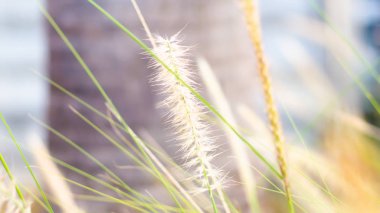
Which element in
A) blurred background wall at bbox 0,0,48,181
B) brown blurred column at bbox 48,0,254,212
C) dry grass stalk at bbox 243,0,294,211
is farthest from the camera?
blurred background wall at bbox 0,0,48,181

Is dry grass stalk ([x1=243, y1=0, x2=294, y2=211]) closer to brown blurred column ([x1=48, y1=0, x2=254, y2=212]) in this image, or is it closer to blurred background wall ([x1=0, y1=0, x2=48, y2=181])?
brown blurred column ([x1=48, y1=0, x2=254, y2=212])

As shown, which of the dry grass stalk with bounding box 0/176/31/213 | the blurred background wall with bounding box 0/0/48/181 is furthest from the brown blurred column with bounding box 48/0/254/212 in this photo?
the blurred background wall with bounding box 0/0/48/181

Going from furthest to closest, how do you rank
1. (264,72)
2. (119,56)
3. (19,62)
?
(19,62) < (119,56) < (264,72)

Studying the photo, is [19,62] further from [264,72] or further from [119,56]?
[264,72]

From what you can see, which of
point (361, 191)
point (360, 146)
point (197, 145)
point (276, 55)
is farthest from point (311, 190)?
point (276, 55)

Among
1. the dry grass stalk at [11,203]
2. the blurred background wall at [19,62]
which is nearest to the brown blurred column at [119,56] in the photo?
the dry grass stalk at [11,203]

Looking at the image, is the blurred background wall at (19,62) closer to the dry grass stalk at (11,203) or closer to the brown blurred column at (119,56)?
the brown blurred column at (119,56)

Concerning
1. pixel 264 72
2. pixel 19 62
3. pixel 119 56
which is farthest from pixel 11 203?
pixel 19 62

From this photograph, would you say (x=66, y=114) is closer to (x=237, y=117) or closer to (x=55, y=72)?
(x=55, y=72)
